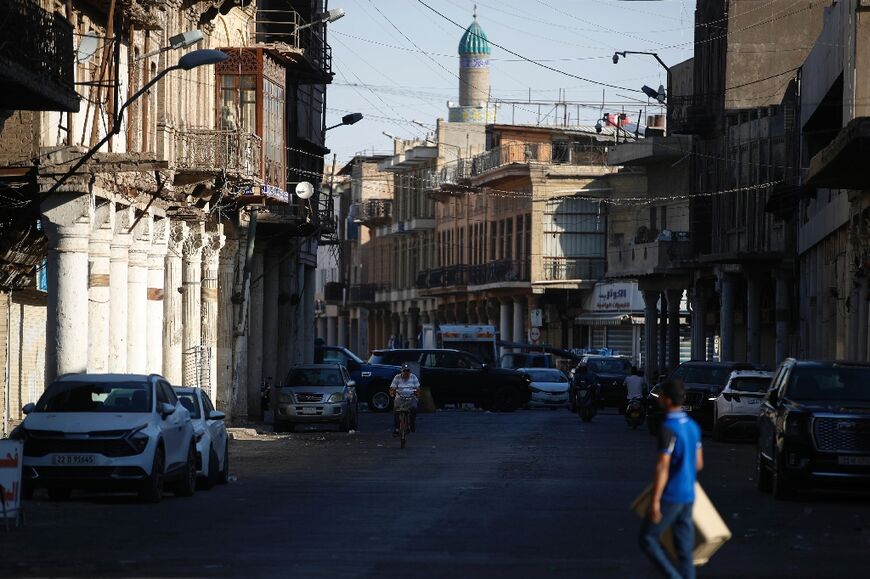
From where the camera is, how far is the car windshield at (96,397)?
24.2 m

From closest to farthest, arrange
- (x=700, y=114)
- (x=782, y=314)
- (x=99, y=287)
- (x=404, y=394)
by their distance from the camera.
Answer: (x=99, y=287) < (x=404, y=394) < (x=782, y=314) < (x=700, y=114)

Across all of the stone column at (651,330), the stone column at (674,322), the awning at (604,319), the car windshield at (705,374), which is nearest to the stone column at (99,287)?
the car windshield at (705,374)

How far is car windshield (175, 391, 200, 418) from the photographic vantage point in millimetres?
27211

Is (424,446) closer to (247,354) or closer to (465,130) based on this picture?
(247,354)

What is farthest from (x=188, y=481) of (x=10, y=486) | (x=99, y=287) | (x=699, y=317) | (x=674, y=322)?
(x=674, y=322)

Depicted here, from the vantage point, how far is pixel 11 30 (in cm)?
2639

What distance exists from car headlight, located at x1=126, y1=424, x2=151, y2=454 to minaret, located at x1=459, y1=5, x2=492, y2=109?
11848 centimetres

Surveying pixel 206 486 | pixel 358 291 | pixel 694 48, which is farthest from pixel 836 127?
pixel 358 291

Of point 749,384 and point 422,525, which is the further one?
point 749,384

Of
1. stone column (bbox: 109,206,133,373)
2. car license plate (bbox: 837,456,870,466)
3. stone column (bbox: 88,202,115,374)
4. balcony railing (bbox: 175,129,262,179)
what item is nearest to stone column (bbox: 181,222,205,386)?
balcony railing (bbox: 175,129,262,179)

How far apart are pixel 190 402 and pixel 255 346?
26499 mm

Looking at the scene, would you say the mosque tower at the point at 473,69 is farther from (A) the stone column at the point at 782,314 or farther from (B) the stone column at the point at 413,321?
(A) the stone column at the point at 782,314

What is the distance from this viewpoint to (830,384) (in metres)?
25.6

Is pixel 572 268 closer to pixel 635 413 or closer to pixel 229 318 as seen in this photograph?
pixel 635 413
